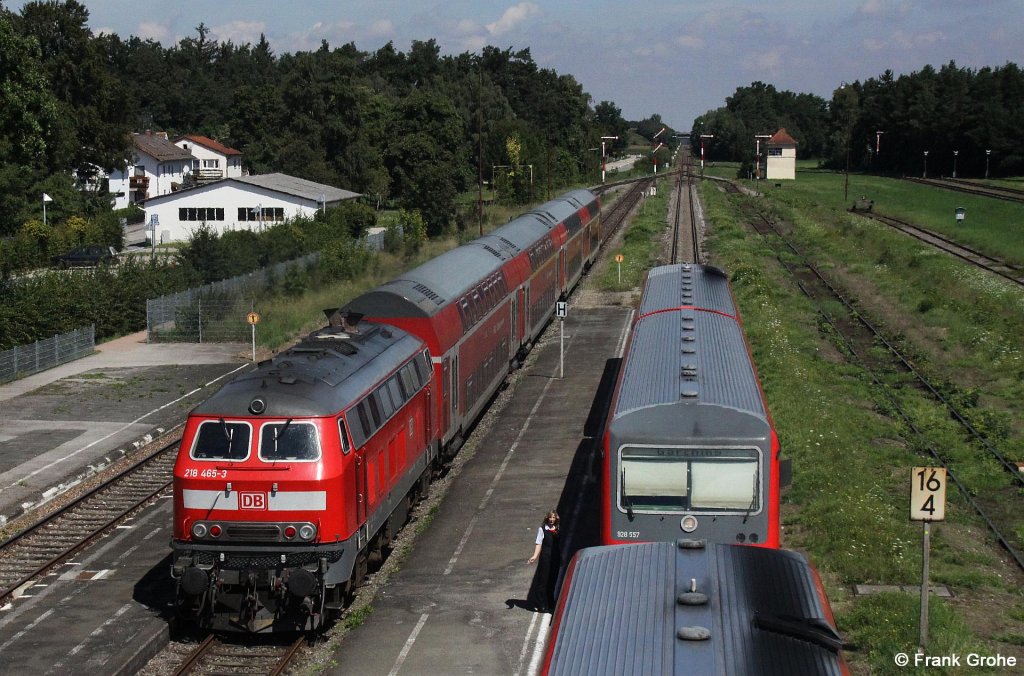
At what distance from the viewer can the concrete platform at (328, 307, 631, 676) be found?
16203mm

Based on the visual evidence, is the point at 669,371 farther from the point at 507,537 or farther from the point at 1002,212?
the point at 1002,212

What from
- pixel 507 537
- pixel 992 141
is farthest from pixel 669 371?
pixel 992 141

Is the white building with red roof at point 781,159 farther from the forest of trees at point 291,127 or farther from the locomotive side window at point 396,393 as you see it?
the locomotive side window at point 396,393

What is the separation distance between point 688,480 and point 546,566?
437 centimetres

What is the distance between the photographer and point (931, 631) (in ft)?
50.5

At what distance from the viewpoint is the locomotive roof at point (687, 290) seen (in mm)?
24203

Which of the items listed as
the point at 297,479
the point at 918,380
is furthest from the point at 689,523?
the point at 918,380

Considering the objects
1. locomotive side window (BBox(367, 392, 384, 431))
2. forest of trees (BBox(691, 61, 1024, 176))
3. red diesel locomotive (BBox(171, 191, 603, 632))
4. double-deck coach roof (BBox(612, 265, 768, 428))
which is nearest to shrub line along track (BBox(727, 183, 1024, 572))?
double-deck coach roof (BBox(612, 265, 768, 428))

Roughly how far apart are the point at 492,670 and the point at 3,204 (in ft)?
134

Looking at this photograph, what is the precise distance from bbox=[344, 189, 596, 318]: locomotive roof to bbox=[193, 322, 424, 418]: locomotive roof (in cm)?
260

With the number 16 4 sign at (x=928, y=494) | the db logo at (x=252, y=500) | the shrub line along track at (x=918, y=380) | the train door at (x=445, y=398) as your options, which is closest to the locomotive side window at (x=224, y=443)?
the db logo at (x=252, y=500)

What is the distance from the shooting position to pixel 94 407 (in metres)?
33.2

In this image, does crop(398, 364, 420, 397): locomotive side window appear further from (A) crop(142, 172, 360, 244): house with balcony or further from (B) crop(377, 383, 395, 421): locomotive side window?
(A) crop(142, 172, 360, 244): house with balcony

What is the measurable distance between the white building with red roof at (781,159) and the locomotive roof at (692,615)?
478 ft
